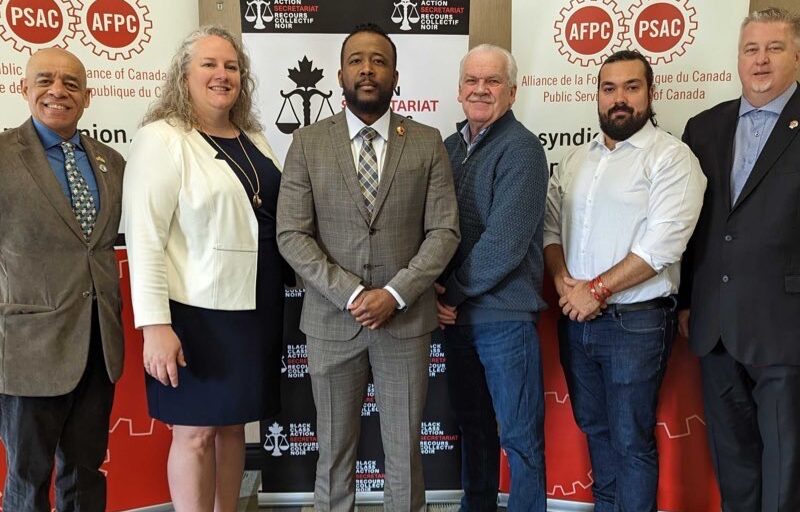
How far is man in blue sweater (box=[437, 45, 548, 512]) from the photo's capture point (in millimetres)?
2014

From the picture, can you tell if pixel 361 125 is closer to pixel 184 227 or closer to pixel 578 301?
pixel 184 227

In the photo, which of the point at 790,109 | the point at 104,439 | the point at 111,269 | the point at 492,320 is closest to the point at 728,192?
the point at 790,109

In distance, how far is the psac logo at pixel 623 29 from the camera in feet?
8.10

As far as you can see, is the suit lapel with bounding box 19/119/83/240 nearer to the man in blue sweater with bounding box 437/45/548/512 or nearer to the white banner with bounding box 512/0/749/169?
the man in blue sweater with bounding box 437/45/548/512

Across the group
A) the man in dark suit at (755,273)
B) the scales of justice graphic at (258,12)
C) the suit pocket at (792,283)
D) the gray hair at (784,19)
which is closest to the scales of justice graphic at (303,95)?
the scales of justice graphic at (258,12)

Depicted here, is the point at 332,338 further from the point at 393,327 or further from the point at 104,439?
the point at 104,439

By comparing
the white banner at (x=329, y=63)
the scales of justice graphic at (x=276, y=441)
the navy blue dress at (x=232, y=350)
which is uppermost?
the white banner at (x=329, y=63)

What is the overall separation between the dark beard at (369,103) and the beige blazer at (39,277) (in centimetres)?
88

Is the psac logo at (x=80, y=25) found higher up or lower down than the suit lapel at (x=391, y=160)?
higher up

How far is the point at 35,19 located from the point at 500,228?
6.55 feet

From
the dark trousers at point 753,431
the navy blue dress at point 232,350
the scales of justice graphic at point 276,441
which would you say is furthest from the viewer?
the scales of justice graphic at point 276,441

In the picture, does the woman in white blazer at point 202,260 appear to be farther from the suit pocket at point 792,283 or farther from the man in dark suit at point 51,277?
the suit pocket at point 792,283

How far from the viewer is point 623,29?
2.50 meters

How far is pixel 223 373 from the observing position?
1.89 metres
